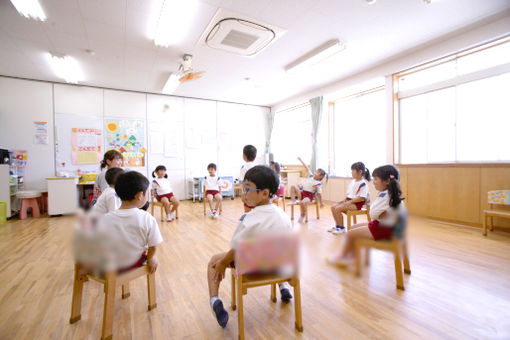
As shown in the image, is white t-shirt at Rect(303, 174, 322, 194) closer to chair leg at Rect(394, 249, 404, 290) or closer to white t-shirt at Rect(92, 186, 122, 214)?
chair leg at Rect(394, 249, 404, 290)

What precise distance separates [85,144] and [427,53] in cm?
503

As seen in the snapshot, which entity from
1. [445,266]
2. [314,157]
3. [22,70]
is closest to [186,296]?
[445,266]

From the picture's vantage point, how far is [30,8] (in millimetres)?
2684

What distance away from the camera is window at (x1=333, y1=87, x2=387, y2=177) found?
4938 mm

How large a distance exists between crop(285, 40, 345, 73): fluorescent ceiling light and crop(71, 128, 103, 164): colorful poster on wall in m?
3.98

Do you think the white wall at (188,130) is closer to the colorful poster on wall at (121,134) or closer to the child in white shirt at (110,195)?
the colorful poster on wall at (121,134)

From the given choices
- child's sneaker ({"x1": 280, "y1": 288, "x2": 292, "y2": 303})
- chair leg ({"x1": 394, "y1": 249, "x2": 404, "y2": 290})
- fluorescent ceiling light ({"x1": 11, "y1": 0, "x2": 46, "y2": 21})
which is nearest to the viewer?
chair leg ({"x1": 394, "y1": 249, "x2": 404, "y2": 290})

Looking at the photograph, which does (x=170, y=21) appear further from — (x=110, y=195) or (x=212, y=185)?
(x=110, y=195)

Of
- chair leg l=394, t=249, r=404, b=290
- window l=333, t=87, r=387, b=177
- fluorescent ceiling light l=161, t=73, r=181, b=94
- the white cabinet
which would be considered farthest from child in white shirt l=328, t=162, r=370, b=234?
fluorescent ceiling light l=161, t=73, r=181, b=94

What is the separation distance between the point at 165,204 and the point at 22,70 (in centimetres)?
380

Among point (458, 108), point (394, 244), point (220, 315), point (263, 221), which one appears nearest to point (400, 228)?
point (394, 244)

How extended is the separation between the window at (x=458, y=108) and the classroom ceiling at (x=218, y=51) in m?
0.55

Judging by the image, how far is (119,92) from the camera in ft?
19.2

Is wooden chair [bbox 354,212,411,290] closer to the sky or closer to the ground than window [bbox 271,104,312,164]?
closer to the ground
